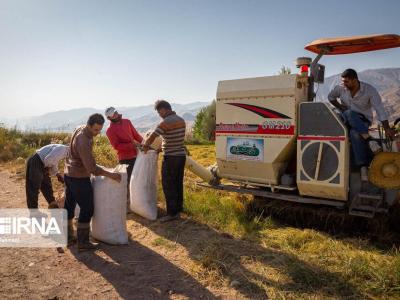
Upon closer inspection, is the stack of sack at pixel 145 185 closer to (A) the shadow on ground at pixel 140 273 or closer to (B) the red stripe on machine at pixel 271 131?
(A) the shadow on ground at pixel 140 273

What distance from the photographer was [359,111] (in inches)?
212

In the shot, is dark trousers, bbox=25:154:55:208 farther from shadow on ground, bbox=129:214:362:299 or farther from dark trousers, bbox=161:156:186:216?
shadow on ground, bbox=129:214:362:299

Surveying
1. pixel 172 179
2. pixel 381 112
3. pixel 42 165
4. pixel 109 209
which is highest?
pixel 381 112

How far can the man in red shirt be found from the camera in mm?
6418

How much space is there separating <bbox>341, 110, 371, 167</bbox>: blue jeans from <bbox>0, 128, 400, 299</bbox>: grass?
41.9 inches

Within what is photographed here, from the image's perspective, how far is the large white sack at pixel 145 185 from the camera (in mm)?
5941

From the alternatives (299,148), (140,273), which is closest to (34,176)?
(140,273)

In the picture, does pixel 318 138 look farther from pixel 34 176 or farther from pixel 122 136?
pixel 34 176

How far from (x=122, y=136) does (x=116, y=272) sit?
9.29 feet

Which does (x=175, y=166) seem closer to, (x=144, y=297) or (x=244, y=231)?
(x=244, y=231)

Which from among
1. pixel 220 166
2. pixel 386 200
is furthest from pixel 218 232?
pixel 386 200

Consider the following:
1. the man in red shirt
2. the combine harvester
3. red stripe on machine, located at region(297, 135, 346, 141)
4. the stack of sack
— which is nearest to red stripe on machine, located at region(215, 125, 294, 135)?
the combine harvester

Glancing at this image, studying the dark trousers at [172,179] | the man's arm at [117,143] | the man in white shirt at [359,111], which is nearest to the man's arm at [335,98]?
the man in white shirt at [359,111]

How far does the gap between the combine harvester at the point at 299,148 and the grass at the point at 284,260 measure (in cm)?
52
